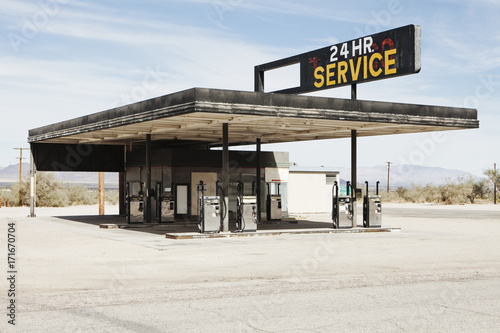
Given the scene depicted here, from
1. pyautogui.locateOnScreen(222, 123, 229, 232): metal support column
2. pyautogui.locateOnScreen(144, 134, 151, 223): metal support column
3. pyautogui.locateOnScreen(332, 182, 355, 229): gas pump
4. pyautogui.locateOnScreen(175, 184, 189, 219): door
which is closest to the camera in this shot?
pyautogui.locateOnScreen(222, 123, 229, 232): metal support column

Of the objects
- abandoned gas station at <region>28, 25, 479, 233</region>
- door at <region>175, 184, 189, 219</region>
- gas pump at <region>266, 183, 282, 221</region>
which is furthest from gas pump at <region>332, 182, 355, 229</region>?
door at <region>175, 184, 189, 219</region>

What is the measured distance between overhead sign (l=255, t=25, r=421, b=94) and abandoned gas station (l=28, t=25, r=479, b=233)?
0.04 meters

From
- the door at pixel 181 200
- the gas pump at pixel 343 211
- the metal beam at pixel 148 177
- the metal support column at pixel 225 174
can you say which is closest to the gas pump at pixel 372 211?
the gas pump at pixel 343 211

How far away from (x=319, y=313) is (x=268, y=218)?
21105 millimetres

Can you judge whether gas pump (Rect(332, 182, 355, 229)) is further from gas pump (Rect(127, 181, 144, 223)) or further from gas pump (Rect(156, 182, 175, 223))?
gas pump (Rect(127, 181, 144, 223))

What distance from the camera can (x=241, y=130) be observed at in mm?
27031

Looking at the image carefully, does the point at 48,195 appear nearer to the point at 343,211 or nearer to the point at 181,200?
the point at 181,200

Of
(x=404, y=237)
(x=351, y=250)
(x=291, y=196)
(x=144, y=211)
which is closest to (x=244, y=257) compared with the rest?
(x=351, y=250)

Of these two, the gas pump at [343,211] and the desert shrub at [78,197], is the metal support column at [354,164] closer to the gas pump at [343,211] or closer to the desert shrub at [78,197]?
the gas pump at [343,211]

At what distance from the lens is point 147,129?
25844 mm

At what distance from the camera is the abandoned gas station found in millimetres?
20375

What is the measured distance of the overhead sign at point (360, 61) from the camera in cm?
2294

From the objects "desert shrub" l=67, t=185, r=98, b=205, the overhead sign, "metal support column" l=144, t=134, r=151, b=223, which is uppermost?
the overhead sign

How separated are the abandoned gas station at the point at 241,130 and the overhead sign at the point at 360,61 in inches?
1.5
